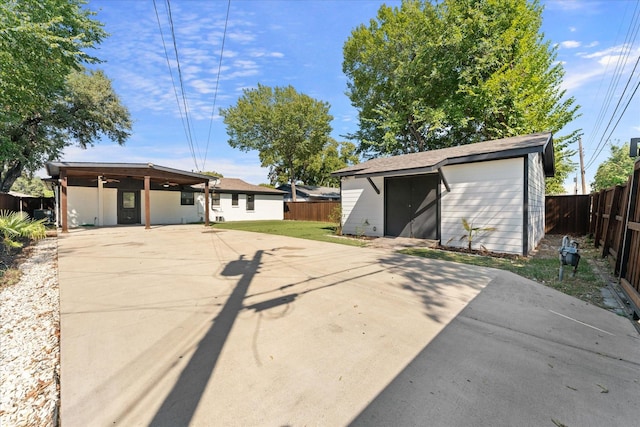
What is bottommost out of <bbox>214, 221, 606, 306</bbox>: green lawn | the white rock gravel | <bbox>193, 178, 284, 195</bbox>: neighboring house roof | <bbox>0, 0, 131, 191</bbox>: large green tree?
the white rock gravel

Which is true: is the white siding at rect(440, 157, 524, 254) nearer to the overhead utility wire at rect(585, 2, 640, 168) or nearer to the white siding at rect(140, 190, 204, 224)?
the overhead utility wire at rect(585, 2, 640, 168)

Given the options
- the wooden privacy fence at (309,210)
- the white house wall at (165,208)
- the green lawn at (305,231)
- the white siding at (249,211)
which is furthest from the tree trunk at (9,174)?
the wooden privacy fence at (309,210)

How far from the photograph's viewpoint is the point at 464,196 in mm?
8000

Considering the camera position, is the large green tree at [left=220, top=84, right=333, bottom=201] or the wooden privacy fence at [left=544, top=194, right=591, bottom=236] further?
the large green tree at [left=220, top=84, right=333, bottom=201]

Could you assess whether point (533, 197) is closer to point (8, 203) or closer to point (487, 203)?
point (487, 203)

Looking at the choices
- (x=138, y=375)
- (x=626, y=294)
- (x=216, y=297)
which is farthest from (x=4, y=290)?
(x=626, y=294)

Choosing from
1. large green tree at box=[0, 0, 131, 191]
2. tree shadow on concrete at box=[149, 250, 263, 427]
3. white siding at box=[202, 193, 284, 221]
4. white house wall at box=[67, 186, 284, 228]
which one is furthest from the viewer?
white siding at box=[202, 193, 284, 221]

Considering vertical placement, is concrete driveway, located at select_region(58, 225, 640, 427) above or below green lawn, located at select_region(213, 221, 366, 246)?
below

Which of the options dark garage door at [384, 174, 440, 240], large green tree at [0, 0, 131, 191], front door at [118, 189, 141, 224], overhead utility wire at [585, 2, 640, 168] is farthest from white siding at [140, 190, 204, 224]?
overhead utility wire at [585, 2, 640, 168]

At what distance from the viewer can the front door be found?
16.4 m

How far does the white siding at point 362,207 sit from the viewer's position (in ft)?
34.4

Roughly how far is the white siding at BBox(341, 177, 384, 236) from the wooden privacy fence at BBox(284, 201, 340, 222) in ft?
23.8

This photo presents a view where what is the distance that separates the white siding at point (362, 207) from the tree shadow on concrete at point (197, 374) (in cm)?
753

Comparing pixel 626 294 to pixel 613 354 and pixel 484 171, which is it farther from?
pixel 484 171
